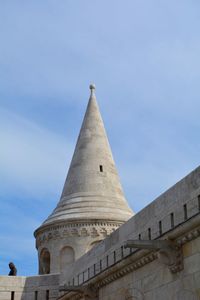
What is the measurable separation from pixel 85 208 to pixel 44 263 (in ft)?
7.81

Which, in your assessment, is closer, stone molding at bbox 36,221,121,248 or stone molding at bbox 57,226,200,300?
stone molding at bbox 57,226,200,300

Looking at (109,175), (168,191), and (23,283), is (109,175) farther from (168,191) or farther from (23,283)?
(168,191)

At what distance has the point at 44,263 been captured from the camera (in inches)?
761

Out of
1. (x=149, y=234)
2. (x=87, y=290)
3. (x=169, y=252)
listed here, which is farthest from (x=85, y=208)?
(x=169, y=252)

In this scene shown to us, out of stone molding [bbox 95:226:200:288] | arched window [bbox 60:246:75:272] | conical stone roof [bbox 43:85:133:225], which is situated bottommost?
stone molding [bbox 95:226:200:288]

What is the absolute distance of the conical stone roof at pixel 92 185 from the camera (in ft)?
60.3

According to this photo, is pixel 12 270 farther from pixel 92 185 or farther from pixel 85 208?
pixel 92 185

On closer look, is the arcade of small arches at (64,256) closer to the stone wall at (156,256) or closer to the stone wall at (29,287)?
the stone wall at (29,287)

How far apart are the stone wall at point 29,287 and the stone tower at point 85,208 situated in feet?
5.92

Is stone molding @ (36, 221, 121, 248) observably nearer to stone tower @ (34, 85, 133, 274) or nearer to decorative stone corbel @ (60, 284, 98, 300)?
stone tower @ (34, 85, 133, 274)

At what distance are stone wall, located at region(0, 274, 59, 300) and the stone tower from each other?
5.92 feet

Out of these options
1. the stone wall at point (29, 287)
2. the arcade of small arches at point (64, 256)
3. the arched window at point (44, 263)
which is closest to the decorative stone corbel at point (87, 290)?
the stone wall at point (29, 287)

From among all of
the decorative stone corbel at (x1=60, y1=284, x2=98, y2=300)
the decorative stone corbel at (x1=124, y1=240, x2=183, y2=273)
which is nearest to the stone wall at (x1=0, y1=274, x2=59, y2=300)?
the decorative stone corbel at (x1=60, y1=284, x2=98, y2=300)

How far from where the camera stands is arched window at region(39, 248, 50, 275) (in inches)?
751
